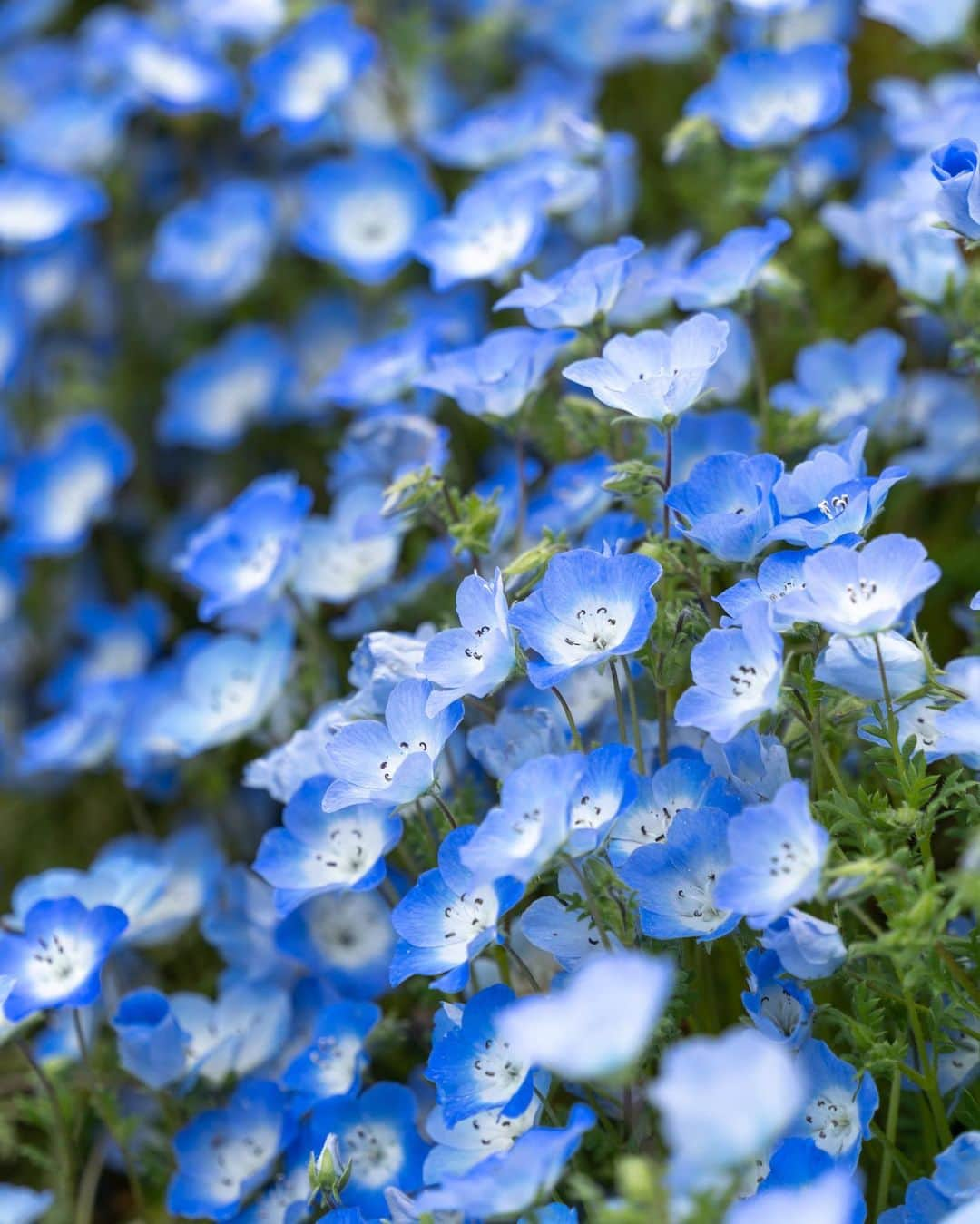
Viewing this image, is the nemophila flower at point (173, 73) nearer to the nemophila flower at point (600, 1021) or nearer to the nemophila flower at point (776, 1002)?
the nemophila flower at point (776, 1002)

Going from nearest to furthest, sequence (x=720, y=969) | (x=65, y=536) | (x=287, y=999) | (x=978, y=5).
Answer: (x=720, y=969) < (x=287, y=999) < (x=978, y=5) < (x=65, y=536)

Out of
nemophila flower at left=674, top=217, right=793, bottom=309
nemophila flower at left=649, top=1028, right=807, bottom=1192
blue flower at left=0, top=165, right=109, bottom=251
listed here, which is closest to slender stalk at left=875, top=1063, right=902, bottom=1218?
nemophila flower at left=649, top=1028, right=807, bottom=1192

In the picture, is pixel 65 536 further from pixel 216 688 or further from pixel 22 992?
pixel 22 992

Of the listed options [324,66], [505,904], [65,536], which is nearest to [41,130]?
[324,66]

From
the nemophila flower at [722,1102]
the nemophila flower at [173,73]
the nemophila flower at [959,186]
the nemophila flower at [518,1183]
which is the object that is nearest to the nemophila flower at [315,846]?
the nemophila flower at [518,1183]

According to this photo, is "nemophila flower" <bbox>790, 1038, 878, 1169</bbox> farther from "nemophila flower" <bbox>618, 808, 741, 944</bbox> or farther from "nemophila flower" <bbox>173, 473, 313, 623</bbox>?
"nemophila flower" <bbox>173, 473, 313, 623</bbox>

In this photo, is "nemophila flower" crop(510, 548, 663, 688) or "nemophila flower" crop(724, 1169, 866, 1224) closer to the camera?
"nemophila flower" crop(724, 1169, 866, 1224)

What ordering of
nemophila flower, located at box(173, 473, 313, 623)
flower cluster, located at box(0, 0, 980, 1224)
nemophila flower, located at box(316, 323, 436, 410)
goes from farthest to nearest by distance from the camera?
nemophila flower, located at box(316, 323, 436, 410), nemophila flower, located at box(173, 473, 313, 623), flower cluster, located at box(0, 0, 980, 1224)

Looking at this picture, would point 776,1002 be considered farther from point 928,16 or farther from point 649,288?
point 928,16
